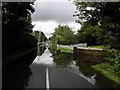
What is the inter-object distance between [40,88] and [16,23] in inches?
920

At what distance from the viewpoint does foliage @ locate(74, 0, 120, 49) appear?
50.6 feet

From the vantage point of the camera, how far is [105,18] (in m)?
16.1

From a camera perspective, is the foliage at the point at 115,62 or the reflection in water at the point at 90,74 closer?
the reflection in water at the point at 90,74

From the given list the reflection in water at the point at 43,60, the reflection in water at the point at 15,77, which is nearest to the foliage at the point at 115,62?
the reflection in water at the point at 15,77

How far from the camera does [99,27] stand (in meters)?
17.7

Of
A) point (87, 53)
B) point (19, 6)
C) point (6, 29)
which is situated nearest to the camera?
point (6, 29)

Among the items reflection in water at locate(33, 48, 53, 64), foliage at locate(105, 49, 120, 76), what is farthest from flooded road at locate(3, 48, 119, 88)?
reflection in water at locate(33, 48, 53, 64)

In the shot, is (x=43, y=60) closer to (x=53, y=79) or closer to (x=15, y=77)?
(x=15, y=77)

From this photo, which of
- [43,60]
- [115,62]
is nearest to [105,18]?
[115,62]

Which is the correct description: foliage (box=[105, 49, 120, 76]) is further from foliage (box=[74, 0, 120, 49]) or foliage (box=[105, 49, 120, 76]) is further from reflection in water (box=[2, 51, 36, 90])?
reflection in water (box=[2, 51, 36, 90])

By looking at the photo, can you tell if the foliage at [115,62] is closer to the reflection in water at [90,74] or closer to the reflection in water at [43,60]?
the reflection in water at [90,74]

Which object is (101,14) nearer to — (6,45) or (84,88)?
(84,88)

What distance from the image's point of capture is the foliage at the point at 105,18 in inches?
607

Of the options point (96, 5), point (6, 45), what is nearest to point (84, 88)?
point (96, 5)
